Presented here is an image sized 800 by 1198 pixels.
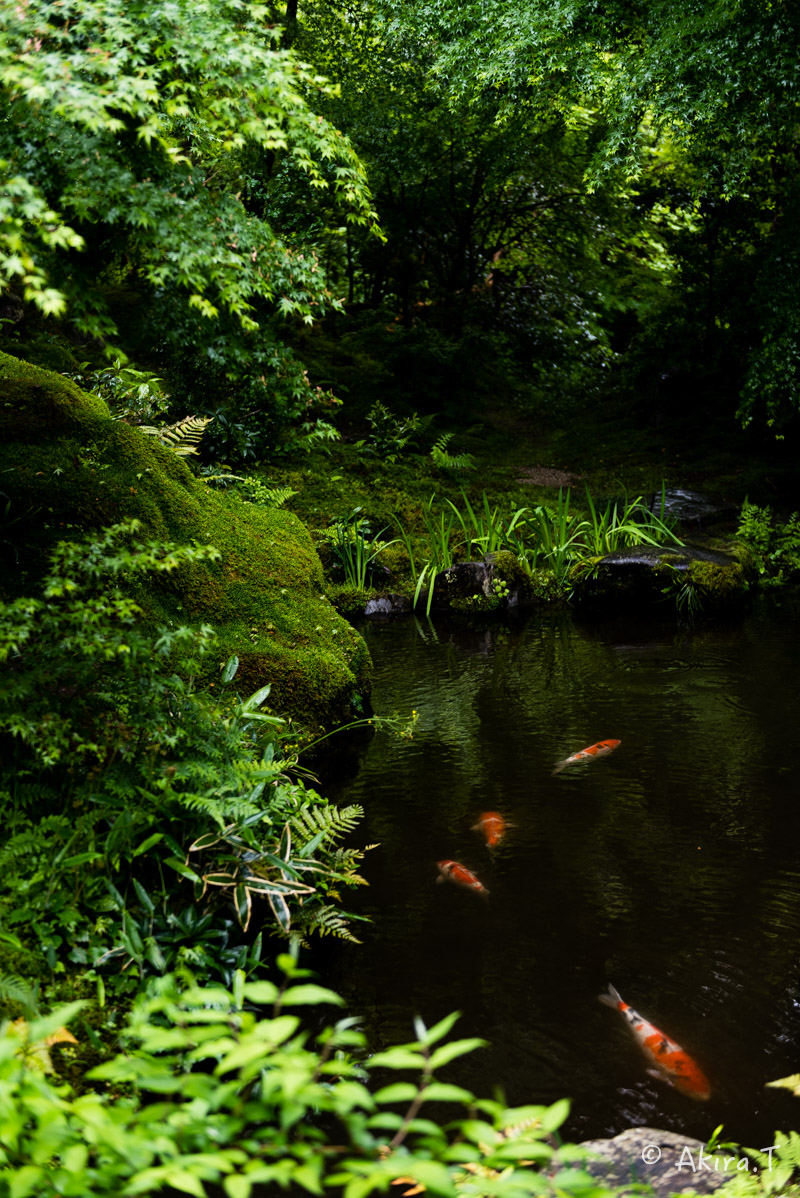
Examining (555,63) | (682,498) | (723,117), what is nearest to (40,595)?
(723,117)

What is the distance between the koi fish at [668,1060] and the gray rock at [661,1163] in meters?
0.29

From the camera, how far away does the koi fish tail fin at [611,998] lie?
110 inches

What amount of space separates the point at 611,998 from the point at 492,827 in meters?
1.32

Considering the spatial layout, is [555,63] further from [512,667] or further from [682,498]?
[512,667]

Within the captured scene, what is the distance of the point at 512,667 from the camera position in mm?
7199

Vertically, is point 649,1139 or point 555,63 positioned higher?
point 555,63

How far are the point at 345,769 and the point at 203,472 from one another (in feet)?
15.6

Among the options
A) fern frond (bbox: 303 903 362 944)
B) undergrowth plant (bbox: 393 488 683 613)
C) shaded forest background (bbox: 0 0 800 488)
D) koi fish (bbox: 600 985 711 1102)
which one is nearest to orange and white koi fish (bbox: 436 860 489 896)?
fern frond (bbox: 303 903 362 944)

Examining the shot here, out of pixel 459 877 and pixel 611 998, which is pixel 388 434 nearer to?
pixel 459 877

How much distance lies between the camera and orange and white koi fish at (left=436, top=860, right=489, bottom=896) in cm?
356

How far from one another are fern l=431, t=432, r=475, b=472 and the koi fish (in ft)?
33.9

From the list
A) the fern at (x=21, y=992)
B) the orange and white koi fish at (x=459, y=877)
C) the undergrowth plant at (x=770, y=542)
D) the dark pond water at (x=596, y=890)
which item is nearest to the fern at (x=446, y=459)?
the undergrowth plant at (x=770, y=542)

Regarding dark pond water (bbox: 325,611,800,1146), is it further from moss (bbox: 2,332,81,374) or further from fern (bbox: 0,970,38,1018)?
moss (bbox: 2,332,81,374)

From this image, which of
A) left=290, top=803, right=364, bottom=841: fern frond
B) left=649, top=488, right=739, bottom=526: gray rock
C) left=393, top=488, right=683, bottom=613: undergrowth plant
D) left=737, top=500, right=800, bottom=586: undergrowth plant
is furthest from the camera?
left=649, top=488, right=739, bottom=526: gray rock
